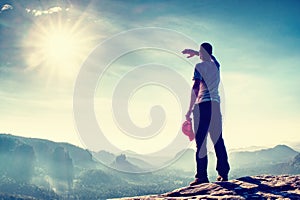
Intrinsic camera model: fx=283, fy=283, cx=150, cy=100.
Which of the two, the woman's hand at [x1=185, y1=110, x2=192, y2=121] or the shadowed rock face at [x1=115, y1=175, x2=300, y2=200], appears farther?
the woman's hand at [x1=185, y1=110, x2=192, y2=121]

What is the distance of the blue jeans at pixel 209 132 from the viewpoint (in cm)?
1183

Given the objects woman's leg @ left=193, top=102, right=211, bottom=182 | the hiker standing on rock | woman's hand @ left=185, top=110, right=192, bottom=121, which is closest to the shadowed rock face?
woman's leg @ left=193, top=102, right=211, bottom=182

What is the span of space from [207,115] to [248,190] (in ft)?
12.2

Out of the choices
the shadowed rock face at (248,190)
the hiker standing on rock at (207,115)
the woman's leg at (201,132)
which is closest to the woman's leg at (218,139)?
the hiker standing on rock at (207,115)

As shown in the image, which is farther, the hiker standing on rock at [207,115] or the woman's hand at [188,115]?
the woman's hand at [188,115]

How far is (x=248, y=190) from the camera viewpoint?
905 cm

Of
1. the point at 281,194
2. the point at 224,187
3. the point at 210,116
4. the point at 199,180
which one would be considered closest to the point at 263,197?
the point at 281,194

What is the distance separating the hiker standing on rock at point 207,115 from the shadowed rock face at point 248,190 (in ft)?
5.07

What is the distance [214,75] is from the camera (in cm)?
1218

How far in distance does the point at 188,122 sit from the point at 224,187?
3792 millimetres

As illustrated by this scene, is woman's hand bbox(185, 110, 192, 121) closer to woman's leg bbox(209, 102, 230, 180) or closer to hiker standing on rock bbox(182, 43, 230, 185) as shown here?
hiker standing on rock bbox(182, 43, 230, 185)

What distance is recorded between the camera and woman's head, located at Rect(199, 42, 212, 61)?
496 inches

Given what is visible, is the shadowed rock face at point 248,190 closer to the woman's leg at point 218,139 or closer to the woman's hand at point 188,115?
the woman's leg at point 218,139

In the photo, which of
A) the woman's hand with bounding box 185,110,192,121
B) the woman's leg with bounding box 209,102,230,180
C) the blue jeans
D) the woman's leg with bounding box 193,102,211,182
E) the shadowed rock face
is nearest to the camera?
the shadowed rock face
